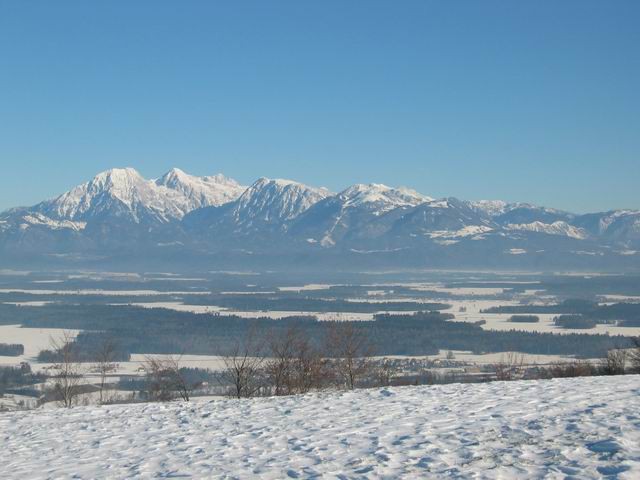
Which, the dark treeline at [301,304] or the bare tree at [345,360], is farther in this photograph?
the dark treeline at [301,304]

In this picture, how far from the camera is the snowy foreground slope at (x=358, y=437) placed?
14.2m

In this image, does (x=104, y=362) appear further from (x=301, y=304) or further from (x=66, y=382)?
(x=301, y=304)

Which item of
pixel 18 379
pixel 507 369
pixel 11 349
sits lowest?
pixel 11 349

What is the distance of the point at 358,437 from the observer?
660 inches

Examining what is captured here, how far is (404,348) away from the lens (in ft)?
313

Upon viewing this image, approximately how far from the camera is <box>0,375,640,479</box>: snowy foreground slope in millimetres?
14180

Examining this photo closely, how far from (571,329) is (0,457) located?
108568 mm

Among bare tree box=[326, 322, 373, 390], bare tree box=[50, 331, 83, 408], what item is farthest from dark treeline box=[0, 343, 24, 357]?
bare tree box=[326, 322, 373, 390]

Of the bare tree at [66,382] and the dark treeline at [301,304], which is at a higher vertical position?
the bare tree at [66,382]

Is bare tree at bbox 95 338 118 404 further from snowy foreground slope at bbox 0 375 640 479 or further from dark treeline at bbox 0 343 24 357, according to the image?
dark treeline at bbox 0 343 24 357

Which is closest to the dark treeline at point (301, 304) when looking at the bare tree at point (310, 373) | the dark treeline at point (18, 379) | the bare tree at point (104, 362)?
the dark treeline at point (18, 379)

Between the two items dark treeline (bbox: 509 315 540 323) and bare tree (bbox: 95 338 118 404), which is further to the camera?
dark treeline (bbox: 509 315 540 323)

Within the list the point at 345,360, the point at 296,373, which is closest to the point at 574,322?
the point at 345,360

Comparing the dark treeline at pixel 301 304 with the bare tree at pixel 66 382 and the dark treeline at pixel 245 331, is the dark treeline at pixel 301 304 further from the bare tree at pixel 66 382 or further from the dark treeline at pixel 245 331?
the bare tree at pixel 66 382
